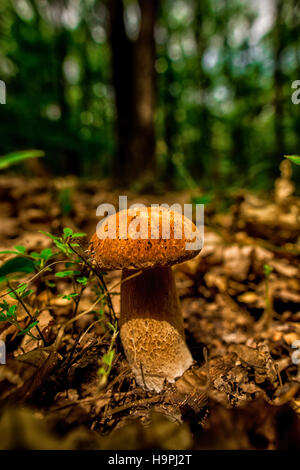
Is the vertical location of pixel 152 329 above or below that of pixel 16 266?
below

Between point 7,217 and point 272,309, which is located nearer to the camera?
point 272,309

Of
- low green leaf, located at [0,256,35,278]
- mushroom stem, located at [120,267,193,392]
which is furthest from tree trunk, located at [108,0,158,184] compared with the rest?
low green leaf, located at [0,256,35,278]

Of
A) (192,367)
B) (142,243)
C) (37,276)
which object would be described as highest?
(142,243)

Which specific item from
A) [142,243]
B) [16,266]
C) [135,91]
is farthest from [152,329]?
[135,91]

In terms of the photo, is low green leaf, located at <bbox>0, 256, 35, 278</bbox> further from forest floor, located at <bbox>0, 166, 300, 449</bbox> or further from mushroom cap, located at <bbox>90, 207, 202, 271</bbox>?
mushroom cap, located at <bbox>90, 207, 202, 271</bbox>

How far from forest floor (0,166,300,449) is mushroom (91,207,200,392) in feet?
0.27

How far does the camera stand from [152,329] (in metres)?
1.46

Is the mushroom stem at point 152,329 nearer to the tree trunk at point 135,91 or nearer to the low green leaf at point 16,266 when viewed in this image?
the low green leaf at point 16,266

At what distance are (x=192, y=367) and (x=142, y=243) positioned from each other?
33.0 inches

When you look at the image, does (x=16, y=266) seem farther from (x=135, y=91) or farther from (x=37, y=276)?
(x=135, y=91)

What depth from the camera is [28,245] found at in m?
2.10
